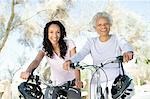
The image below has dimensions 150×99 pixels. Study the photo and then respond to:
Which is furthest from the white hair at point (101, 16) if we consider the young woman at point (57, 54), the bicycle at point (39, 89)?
the bicycle at point (39, 89)

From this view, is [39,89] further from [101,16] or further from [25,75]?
[101,16]

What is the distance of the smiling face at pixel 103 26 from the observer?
297 centimetres

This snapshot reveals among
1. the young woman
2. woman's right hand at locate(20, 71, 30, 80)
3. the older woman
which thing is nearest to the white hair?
the older woman

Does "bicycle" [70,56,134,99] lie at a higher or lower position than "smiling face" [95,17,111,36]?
lower

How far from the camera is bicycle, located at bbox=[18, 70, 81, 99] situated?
113 inches

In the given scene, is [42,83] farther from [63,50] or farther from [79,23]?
[79,23]

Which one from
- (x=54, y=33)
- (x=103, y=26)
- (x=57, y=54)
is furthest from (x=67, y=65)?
(x=103, y=26)

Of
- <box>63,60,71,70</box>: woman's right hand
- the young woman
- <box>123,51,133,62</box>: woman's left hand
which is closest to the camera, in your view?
<box>123,51,133,62</box>: woman's left hand

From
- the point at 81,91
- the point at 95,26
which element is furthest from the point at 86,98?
the point at 95,26

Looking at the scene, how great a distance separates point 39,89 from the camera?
9.56 ft

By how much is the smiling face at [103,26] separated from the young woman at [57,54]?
0.22 meters

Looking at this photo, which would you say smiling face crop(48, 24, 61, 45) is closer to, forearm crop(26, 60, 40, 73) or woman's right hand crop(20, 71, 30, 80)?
forearm crop(26, 60, 40, 73)

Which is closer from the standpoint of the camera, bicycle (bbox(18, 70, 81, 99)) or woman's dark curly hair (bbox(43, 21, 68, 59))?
bicycle (bbox(18, 70, 81, 99))

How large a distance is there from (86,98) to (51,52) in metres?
0.41
